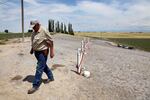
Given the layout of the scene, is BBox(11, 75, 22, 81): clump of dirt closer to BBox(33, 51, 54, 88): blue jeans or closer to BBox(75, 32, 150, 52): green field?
BBox(33, 51, 54, 88): blue jeans

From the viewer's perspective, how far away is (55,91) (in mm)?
9938

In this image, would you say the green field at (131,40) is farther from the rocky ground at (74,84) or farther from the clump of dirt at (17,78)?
the clump of dirt at (17,78)

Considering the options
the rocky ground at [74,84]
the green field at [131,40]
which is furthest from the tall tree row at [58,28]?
the rocky ground at [74,84]

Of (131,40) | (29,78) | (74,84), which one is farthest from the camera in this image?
(131,40)

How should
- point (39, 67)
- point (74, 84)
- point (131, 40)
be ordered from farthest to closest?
point (131, 40) < point (74, 84) < point (39, 67)

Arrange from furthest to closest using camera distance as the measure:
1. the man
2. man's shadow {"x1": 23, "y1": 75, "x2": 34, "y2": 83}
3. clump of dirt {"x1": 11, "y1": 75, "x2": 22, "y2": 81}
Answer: clump of dirt {"x1": 11, "y1": 75, "x2": 22, "y2": 81} < man's shadow {"x1": 23, "y1": 75, "x2": 34, "y2": 83} < the man

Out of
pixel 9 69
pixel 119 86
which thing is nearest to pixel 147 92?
pixel 119 86

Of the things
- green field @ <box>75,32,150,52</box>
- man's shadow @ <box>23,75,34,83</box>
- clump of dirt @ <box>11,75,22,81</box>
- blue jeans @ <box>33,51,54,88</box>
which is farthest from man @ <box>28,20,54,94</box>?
green field @ <box>75,32,150,52</box>

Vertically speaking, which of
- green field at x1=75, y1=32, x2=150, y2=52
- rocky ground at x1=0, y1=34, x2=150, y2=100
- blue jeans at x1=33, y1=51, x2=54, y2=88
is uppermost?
blue jeans at x1=33, y1=51, x2=54, y2=88

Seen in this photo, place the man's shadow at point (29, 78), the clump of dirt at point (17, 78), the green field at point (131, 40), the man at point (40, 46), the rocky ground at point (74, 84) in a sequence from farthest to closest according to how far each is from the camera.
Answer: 1. the green field at point (131, 40)
2. the clump of dirt at point (17, 78)
3. the man's shadow at point (29, 78)
4. the man at point (40, 46)
5. the rocky ground at point (74, 84)

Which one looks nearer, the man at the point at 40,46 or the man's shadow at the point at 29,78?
the man at the point at 40,46

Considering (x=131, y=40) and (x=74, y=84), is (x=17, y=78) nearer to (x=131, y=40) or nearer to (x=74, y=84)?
(x=74, y=84)

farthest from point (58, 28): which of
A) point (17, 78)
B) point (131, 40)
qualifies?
point (17, 78)

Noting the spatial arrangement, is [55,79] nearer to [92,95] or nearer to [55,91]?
[55,91]
